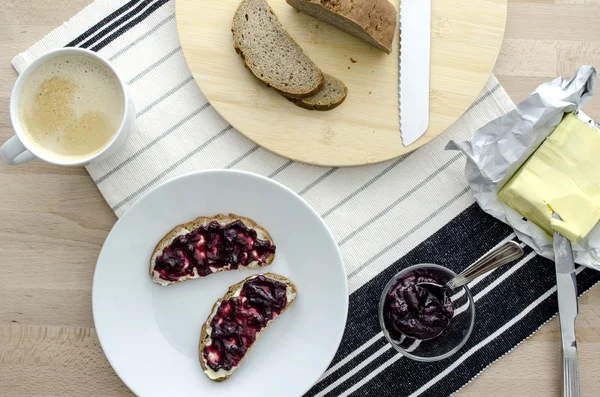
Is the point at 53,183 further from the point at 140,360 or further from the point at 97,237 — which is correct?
the point at 140,360

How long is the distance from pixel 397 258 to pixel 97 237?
85 centimetres

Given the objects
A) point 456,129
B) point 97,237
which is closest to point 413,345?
A: point 456,129

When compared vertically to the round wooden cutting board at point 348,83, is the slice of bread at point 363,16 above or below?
above

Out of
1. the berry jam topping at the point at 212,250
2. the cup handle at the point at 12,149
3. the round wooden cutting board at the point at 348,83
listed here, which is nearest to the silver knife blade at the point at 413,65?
the round wooden cutting board at the point at 348,83

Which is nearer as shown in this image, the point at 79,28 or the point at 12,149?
the point at 12,149

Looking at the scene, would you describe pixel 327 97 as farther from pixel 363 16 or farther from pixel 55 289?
pixel 55 289

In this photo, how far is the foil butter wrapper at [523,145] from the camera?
5.28 ft

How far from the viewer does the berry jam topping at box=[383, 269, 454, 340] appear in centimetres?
153

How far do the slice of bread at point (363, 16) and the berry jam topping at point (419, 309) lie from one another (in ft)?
2.06

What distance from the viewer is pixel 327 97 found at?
1584 millimetres

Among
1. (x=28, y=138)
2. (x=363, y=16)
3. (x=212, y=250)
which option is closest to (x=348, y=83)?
(x=363, y=16)

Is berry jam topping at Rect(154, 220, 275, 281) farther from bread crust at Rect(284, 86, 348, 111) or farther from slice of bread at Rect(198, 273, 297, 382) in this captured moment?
bread crust at Rect(284, 86, 348, 111)

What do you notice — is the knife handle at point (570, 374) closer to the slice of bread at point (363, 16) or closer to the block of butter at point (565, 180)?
the block of butter at point (565, 180)

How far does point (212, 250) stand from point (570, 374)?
3.49ft
